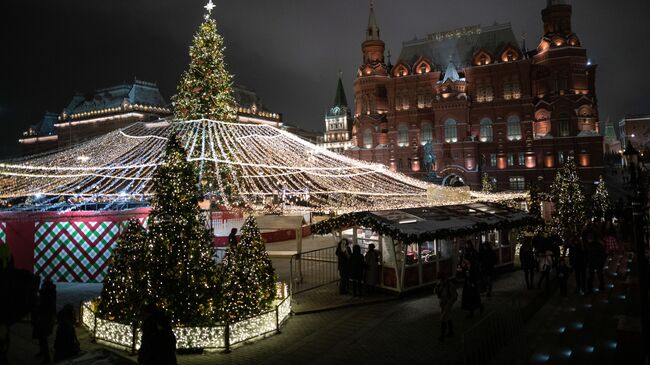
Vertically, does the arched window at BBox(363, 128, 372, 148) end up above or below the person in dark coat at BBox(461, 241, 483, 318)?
above

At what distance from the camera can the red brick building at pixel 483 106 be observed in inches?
1813

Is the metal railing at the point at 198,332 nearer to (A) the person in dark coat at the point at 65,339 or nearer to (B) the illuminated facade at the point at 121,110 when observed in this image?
(A) the person in dark coat at the point at 65,339

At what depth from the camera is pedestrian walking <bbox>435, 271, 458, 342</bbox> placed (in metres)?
8.16

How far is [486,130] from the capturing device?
50281 millimetres

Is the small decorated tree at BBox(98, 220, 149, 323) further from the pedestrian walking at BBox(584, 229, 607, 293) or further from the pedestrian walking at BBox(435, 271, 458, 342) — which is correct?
the pedestrian walking at BBox(584, 229, 607, 293)

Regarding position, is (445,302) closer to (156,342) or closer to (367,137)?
(156,342)

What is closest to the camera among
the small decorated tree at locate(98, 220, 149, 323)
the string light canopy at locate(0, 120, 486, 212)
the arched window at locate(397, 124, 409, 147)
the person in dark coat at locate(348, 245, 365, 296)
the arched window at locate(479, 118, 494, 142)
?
the small decorated tree at locate(98, 220, 149, 323)

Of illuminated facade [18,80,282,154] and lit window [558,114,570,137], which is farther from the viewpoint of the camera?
illuminated facade [18,80,282,154]

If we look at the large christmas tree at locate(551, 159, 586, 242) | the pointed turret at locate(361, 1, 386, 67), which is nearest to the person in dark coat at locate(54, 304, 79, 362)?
the large christmas tree at locate(551, 159, 586, 242)

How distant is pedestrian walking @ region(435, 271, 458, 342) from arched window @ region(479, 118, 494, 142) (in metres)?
45.3

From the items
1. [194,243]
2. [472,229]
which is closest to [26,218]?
[194,243]

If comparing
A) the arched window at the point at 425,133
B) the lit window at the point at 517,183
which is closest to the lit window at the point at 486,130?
the lit window at the point at 517,183

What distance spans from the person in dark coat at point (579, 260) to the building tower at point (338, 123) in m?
83.1

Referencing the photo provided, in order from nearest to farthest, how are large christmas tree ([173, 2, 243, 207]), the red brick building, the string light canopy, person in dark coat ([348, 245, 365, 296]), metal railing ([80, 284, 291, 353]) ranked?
metal railing ([80, 284, 291, 353]) → person in dark coat ([348, 245, 365, 296]) → the string light canopy → large christmas tree ([173, 2, 243, 207]) → the red brick building
